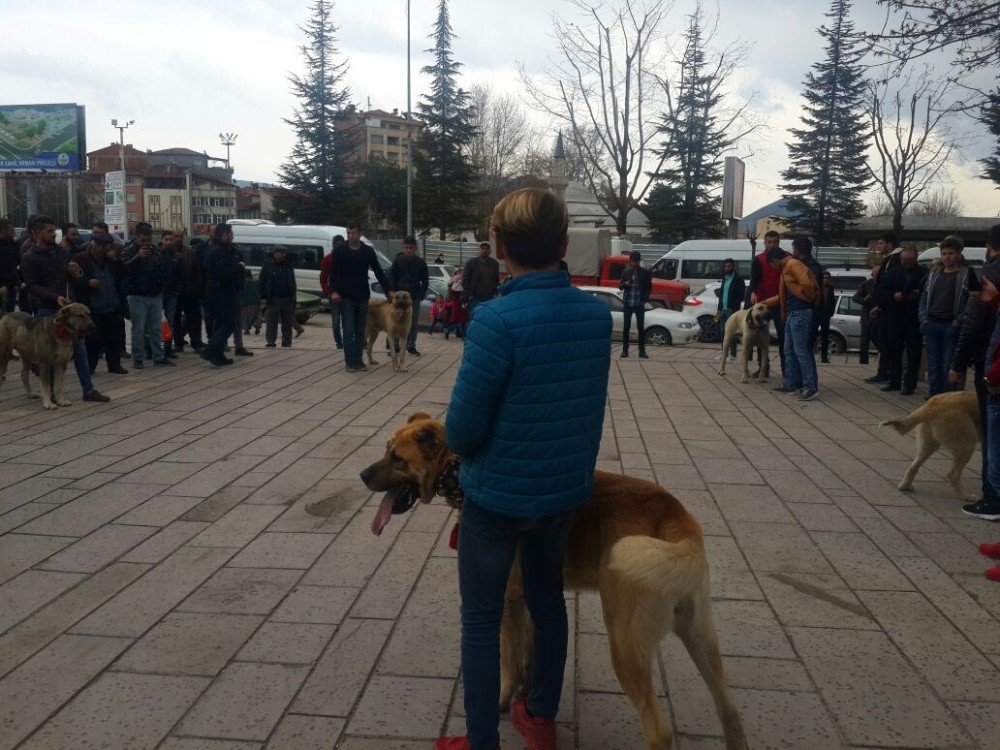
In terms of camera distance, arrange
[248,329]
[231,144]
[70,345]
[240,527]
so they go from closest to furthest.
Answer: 1. [240,527]
2. [70,345]
3. [248,329]
4. [231,144]

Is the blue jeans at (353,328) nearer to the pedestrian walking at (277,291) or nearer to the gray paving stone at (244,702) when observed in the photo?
the pedestrian walking at (277,291)

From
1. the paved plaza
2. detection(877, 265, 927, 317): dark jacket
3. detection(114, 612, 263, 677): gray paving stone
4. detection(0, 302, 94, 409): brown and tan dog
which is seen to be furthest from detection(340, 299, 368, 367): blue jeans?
detection(114, 612, 263, 677): gray paving stone

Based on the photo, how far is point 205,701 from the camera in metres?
3.07

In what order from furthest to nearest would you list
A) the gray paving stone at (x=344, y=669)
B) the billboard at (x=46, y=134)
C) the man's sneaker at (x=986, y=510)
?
the billboard at (x=46, y=134) < the man's sneaker at (x=986, y=510) < the gray paving stone at (x=344, y=669)

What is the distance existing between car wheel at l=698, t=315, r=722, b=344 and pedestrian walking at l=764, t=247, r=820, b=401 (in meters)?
9.14

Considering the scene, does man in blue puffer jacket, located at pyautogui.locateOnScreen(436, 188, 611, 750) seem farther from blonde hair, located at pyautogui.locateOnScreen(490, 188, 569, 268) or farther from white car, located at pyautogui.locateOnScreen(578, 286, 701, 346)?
white car, located at pyautogui.locateOnScreen(578, 286, 701, 346)

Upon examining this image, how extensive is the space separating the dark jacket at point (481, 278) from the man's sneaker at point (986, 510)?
360 inches

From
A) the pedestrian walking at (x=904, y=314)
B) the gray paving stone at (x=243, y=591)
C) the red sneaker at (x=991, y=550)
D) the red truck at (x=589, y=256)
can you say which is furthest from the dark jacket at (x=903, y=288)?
the red truck at (x=589, y=256)

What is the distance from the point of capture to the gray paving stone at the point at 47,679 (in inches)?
115

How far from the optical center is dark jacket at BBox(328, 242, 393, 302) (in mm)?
11531

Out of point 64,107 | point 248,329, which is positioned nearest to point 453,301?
point 248,329

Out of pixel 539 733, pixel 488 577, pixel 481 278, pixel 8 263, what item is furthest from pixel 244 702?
pixel 481 278

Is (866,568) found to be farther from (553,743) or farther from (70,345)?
(70,345)

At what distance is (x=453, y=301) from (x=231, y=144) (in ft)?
179
